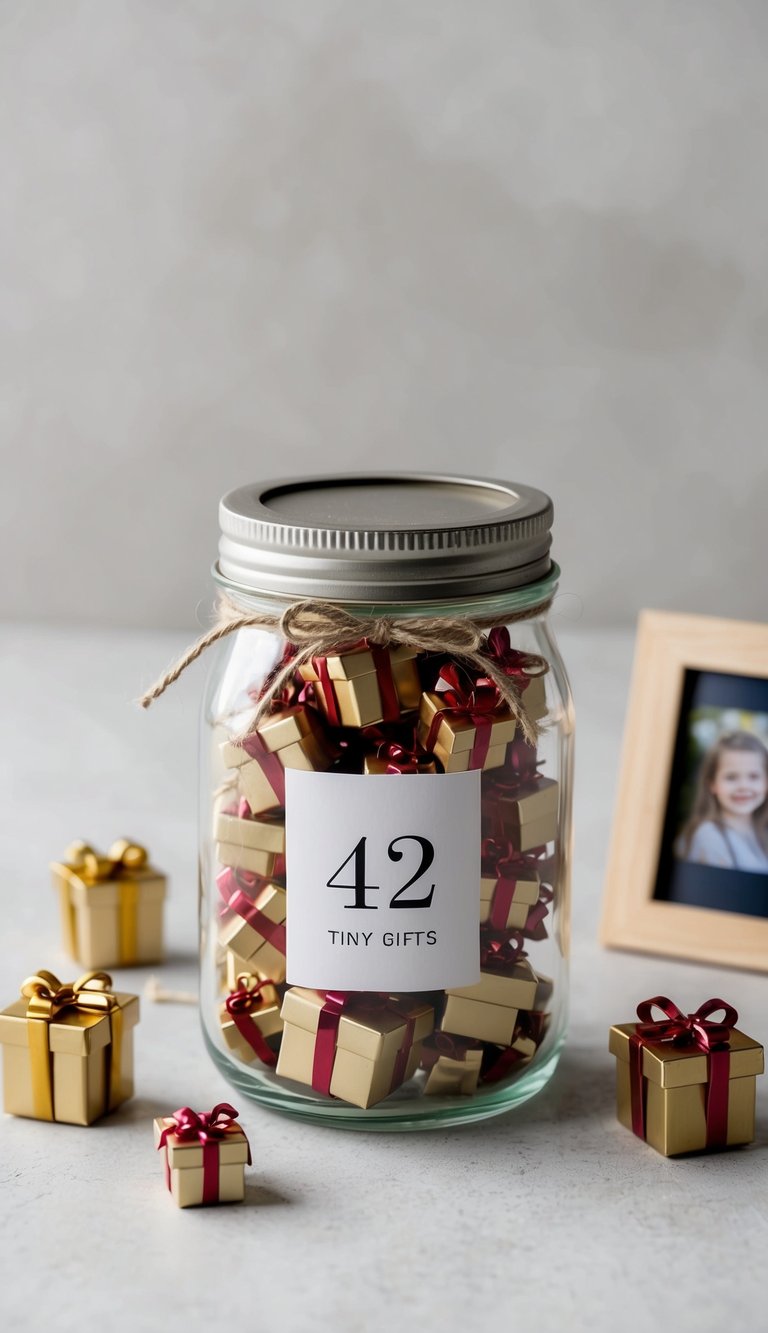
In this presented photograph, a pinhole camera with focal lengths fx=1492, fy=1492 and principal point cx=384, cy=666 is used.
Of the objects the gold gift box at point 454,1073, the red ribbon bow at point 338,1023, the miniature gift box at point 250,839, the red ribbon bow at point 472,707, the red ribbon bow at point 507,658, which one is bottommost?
the gold gift box at point 454,1073

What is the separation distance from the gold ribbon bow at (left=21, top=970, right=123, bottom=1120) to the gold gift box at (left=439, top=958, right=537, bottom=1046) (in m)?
0.25

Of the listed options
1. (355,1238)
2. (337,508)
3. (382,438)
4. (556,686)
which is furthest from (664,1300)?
(382,438)

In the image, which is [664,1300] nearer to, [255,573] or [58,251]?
[255,573]

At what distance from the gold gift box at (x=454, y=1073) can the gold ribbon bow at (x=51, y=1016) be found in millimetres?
233

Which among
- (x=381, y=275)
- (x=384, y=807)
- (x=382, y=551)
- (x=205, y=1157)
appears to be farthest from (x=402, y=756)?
(x=381, y=275)

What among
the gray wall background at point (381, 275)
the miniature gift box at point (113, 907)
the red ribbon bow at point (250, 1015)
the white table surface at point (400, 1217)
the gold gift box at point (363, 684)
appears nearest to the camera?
the white table surface at point (400, 1217)

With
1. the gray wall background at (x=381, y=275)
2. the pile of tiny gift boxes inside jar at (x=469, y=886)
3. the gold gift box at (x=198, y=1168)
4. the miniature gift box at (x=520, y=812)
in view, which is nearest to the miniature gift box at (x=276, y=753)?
the pile of tiny gift boxes inside jar at (x=469, y=886)

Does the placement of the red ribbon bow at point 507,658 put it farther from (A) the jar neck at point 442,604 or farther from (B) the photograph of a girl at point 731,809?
(B) the photograph of a girl at point 731,809

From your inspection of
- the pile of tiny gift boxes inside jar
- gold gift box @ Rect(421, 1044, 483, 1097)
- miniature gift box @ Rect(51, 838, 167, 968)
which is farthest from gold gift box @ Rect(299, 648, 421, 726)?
miniature gift box @ Rect(51, 838, 167, 968)

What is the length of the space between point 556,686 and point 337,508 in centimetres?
22

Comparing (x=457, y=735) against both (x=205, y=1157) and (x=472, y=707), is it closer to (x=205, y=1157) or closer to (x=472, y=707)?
(x=472, y=707)

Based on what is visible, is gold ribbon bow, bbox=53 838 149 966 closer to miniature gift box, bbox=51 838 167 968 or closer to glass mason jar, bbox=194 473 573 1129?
miniature gift box, bbox=51 838 167 968

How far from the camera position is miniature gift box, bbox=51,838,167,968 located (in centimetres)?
138

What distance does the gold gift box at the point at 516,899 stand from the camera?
1.04 m
